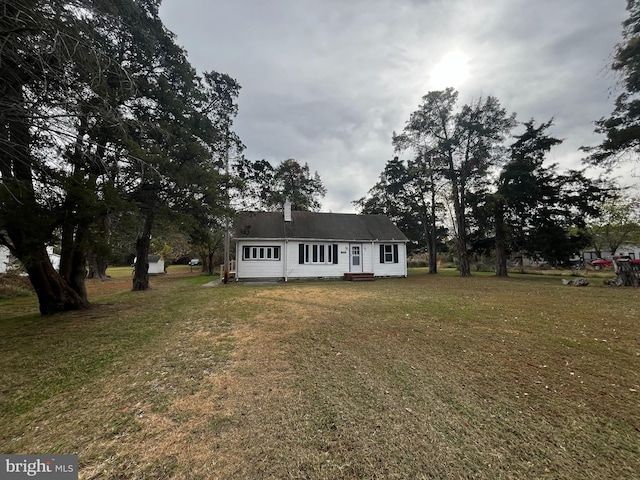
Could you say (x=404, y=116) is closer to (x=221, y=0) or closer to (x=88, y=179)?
(x=221, y=0)

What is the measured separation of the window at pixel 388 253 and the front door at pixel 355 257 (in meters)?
1.75

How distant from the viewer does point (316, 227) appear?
18812 mm

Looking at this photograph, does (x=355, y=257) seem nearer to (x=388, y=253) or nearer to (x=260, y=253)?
(x=388, y=253)

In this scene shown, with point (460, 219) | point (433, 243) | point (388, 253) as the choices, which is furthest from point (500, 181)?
point (388, 253)

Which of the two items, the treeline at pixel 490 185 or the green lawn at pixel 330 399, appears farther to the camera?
the treeline at pixel 490 185

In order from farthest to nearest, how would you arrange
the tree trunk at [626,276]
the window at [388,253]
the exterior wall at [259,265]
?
the window at [388,253], the exterior wall at [259,265], the tree trunk at [626,276]

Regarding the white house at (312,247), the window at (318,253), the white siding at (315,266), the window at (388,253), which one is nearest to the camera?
the white house at (312,247)

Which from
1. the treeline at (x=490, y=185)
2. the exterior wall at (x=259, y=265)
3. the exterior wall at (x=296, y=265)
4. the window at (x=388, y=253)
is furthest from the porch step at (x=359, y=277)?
the treeline at (x=490, y=185)

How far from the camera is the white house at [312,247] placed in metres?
16.6

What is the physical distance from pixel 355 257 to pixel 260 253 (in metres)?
6.49

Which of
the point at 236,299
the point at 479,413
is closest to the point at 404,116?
the point at 236,299

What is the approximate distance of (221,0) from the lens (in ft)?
26.6

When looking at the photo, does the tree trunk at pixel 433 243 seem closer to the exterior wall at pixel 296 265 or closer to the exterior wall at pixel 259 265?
the exterior wall at pixel 296 265

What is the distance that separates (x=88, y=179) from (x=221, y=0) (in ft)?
22.5
